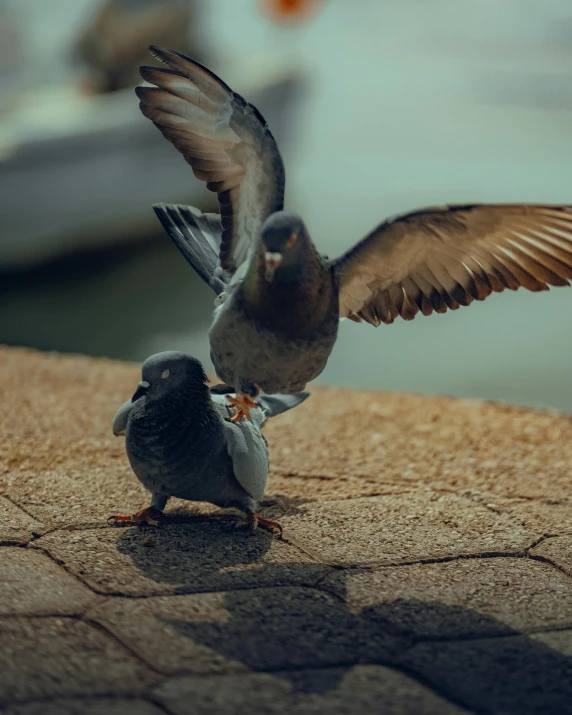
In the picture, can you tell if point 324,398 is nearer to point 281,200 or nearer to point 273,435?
point 273,435

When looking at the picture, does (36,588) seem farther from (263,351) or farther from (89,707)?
(263,351)

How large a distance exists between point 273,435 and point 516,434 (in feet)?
4.03

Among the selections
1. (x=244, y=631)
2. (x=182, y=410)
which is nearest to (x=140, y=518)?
(x=182, y=410)

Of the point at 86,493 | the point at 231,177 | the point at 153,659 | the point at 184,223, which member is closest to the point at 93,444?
the point at 86,493

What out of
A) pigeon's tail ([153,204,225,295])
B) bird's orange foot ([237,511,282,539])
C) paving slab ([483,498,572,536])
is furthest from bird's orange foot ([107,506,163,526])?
paving slab ([483,498,572,536])

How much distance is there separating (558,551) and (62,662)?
1.71 m

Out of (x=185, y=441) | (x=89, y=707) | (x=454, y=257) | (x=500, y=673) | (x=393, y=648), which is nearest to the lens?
(x=89, y=707)

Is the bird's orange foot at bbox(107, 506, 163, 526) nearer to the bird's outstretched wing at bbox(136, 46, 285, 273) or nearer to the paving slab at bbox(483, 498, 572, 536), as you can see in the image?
the bird's outstretched wing at bbox(136, 46, 285, 273)

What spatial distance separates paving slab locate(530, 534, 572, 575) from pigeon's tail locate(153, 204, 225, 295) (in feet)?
4.58

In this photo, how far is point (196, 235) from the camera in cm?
319

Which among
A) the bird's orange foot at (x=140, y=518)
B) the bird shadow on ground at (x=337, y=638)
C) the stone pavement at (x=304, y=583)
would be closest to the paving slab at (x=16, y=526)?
the stone pavement at (x=304, y=583)

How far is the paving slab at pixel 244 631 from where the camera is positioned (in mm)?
2240

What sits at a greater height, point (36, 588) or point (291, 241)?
point (291, 241)

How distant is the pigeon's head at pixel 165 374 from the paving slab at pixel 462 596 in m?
0.78
